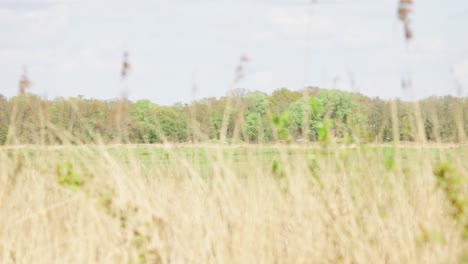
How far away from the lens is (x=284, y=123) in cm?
337

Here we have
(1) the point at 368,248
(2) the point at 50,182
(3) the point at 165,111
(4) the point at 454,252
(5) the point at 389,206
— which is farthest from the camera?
(3) the point at 165,111

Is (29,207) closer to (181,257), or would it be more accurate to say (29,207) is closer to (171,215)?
(171,215)

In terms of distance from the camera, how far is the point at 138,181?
12.7 ft

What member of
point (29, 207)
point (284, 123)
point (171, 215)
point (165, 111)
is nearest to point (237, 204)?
point (171, 215)

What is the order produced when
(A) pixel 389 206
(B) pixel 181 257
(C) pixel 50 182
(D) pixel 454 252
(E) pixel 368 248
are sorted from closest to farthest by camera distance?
(D) pixel 454 252 < (E) pixel 368 248 < (B) pixel 181 257 < (A) pixel 389 206 < (C) pixel 50 182

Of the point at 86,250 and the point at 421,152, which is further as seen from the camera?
the point at 421,152

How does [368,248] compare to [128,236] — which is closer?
[368,248]

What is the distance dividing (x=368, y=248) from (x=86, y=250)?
1791 mm

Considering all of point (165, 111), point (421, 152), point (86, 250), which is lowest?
point (86, 250)

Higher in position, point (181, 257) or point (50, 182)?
point (50, 182)

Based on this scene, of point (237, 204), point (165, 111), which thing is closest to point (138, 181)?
point (237, 204)

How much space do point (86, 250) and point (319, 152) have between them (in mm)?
1604

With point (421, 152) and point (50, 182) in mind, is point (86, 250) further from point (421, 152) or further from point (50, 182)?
point (421, 152)

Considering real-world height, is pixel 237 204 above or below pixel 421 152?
below
